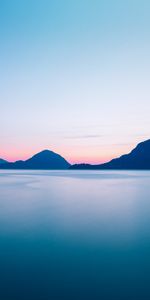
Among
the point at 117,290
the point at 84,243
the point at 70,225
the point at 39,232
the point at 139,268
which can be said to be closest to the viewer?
the point at 117,290

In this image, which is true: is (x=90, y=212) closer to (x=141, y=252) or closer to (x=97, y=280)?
(x=141, y=252)

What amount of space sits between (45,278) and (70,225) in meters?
8.98

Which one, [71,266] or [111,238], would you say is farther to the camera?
[111,238]

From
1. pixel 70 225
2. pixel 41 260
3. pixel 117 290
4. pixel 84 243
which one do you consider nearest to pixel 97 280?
pixel 117 290

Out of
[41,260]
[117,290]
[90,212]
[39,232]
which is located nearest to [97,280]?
[117,290]

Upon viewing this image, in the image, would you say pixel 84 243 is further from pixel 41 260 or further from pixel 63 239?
pixel 41 260

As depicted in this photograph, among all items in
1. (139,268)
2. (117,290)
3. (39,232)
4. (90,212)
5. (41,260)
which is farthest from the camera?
(90,212)

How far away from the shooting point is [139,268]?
9992 millimetres

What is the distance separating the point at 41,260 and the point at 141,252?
4.80 m

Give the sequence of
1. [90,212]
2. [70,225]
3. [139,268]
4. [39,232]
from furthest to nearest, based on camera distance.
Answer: [90,212], [70,225], [39,232], [139,268]

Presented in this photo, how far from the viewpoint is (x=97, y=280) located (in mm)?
8891

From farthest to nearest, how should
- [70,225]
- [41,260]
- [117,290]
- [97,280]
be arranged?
1. [70,225]
2. [41,260]
3. [97,280]
4. [117,290]

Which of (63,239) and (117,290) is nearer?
(117,290)

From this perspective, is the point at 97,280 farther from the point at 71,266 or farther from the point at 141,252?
the point at 141,252
